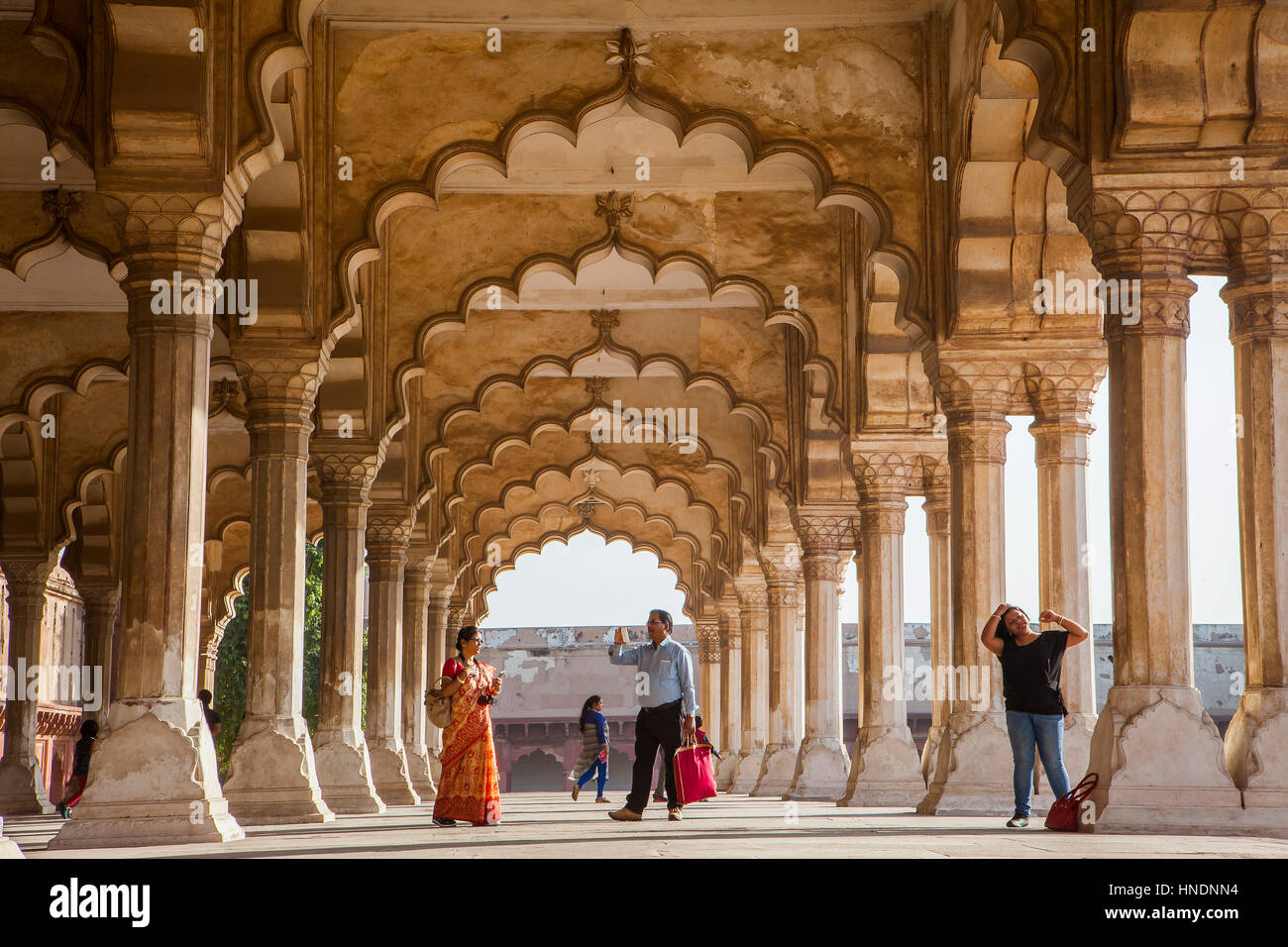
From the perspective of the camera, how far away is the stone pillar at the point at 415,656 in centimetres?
2253

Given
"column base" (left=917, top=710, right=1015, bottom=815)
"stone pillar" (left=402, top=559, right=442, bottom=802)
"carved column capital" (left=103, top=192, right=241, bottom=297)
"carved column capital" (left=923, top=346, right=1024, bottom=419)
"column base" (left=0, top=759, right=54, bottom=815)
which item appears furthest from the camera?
"stone pillar" (left=402, top=559, right=442, bottom=802)

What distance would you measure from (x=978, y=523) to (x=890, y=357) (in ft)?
11.1

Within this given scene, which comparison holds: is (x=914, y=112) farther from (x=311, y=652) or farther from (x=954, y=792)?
(x=311, y=652)

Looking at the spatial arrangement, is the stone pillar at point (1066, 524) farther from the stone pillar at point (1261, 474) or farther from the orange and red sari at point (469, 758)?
the orange and red sari at point (469, 758)

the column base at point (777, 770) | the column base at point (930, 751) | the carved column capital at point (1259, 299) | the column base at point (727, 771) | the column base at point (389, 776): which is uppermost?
the carved column capital at point (1259, 299)

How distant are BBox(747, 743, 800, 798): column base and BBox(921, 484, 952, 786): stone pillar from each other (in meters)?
6.09

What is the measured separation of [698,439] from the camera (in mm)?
22188

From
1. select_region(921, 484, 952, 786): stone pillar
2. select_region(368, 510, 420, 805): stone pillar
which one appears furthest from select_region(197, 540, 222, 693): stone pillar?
select_region(921, 484, 952, 786): stone pillar

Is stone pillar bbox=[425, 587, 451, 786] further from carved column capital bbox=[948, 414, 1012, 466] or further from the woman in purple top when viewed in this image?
carved column capital bbox=[948, 414, 1012, 466]

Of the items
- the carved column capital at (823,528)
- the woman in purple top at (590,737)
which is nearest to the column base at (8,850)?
the woman in purple top at (590,737)

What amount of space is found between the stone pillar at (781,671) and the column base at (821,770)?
10.3 ft

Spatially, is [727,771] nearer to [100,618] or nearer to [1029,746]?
[100,618]

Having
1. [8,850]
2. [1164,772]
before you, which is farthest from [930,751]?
[8,850]

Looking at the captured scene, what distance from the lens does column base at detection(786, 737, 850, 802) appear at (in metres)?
18.3
